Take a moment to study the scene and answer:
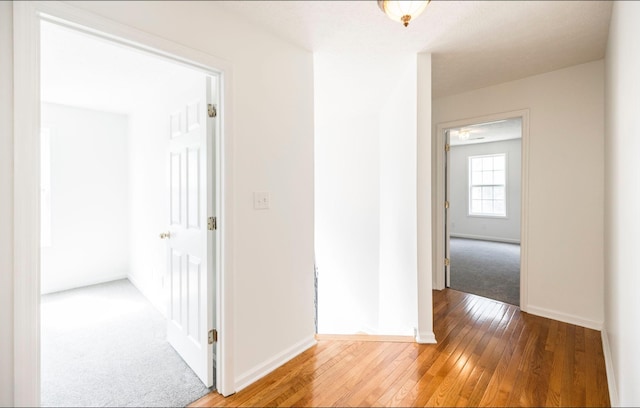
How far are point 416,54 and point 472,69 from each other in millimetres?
760

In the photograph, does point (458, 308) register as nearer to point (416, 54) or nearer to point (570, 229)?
point (570, 229)

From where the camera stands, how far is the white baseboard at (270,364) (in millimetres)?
1777

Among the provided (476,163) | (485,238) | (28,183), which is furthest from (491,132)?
(28,183)

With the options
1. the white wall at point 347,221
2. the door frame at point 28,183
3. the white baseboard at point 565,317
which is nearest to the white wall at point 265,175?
the door frame at point 28,183

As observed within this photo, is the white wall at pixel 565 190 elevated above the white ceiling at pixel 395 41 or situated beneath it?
situated beneath

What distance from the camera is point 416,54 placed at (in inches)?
88.6

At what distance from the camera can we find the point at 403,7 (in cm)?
148

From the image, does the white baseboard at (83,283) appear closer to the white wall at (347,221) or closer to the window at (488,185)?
the white wall at (347,221)

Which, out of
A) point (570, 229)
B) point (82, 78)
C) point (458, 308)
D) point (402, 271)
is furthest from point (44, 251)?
point (570, 229)

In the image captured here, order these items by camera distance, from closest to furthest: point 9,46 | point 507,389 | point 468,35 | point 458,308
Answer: point 9,46, point 507,389, point 468,35, point 458,308

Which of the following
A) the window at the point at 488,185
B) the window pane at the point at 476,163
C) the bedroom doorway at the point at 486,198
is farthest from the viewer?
the window pane at the point at 476,163

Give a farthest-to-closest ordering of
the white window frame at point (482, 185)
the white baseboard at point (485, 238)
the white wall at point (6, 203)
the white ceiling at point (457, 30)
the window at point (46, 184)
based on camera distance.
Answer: the white window frame at point (482, 185), the white baseboard at point (485, 238), the window at point (46, 184), the white ceiling at point (457, 30), the white wall at point (6, 203)

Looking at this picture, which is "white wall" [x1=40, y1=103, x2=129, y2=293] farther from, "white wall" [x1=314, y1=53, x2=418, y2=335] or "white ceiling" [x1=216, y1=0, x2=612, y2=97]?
"white ceiling" [x1=216, y1=0, x2=612, y2=97]

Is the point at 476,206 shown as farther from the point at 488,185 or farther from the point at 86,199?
the point at 86,199
